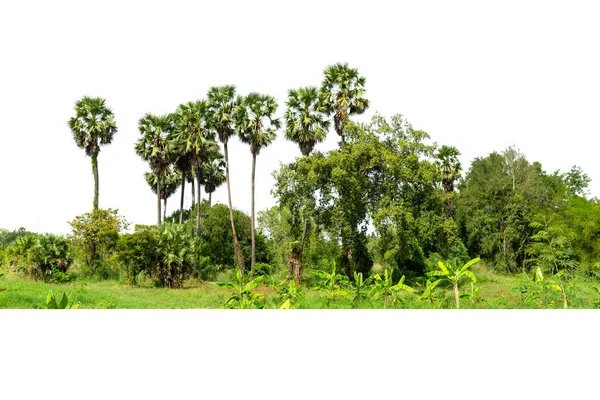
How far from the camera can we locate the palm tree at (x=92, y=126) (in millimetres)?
29453

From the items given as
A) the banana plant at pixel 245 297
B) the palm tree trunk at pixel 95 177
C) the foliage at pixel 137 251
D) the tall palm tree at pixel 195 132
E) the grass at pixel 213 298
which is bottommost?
the grass at pixel 213 298

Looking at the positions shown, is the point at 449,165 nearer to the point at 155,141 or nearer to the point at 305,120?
the point at 305,120

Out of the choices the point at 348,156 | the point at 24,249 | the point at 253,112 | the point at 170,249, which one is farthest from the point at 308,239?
the point at 24,249

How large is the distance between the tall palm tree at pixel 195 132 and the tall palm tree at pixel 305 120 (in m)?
5.56

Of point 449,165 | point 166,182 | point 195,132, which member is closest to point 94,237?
point 195,132

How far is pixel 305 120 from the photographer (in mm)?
24750

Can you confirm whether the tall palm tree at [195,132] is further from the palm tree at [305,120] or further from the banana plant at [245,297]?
the banana plant at [245,297]

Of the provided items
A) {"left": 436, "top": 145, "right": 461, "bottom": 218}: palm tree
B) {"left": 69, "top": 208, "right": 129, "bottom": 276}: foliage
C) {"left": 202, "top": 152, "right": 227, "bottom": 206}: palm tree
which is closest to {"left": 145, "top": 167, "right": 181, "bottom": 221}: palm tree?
{"left": 202, "top": 152, "right": 227, "bottom": 206}: palm tree

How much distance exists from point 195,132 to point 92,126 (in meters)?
6.70

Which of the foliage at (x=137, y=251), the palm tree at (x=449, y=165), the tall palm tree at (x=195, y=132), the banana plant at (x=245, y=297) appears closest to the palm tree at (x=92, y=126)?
the tall palm tree at (x=195, y=132)

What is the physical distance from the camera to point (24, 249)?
2200 centimetres

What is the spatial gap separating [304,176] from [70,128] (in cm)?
1684
